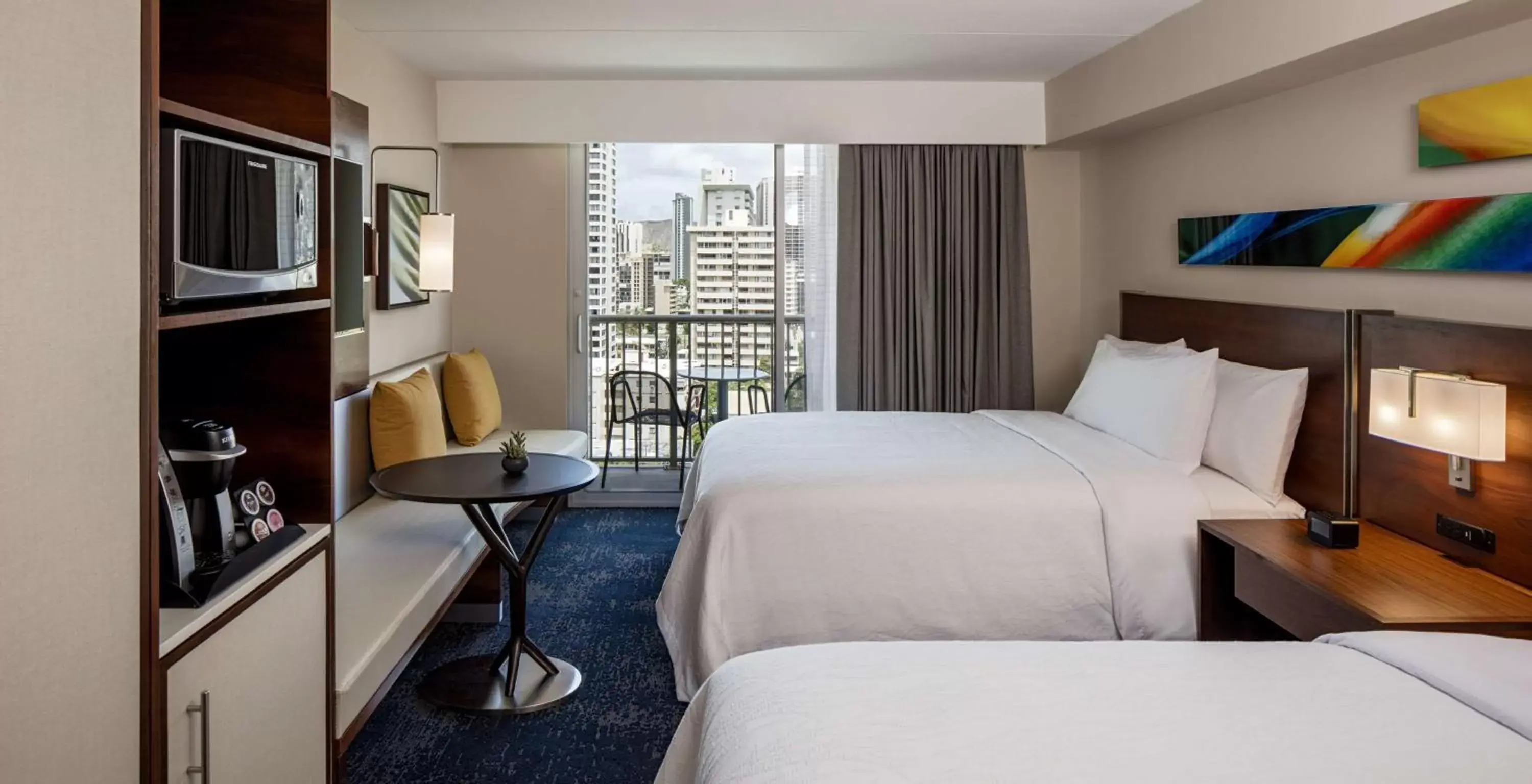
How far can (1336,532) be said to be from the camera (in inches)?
111

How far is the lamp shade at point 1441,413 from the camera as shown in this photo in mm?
2443

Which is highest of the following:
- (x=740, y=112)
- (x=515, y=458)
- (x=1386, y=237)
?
(x=740, y=112)

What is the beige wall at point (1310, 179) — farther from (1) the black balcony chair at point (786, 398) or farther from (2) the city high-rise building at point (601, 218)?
(2) the city high-rise building at point (601, 218)

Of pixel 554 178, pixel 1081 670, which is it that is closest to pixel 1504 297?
pixel 1081 670

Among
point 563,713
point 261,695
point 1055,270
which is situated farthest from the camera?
point 1055,270

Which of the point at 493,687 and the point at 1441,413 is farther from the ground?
the point at 1441,413

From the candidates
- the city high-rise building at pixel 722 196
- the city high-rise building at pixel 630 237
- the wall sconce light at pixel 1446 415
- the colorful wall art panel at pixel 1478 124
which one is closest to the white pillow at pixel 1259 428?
the wall sconce light at pixel 1446 415

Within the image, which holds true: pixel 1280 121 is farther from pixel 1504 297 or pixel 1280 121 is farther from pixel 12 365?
pixel 12 365

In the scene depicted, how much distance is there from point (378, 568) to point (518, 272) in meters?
2.77

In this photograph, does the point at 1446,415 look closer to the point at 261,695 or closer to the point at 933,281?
the point at 261,695

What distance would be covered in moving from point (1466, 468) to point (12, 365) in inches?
123

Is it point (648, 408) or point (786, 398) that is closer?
point (786, 398)

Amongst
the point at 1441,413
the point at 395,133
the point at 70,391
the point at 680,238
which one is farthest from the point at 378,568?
the point at 680,238

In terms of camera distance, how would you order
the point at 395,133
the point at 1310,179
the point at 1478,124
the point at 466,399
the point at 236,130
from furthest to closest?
the point at 466,399, the point at 395,133, the point at 1310,179, the point at 1478,124, the point at 236,130
